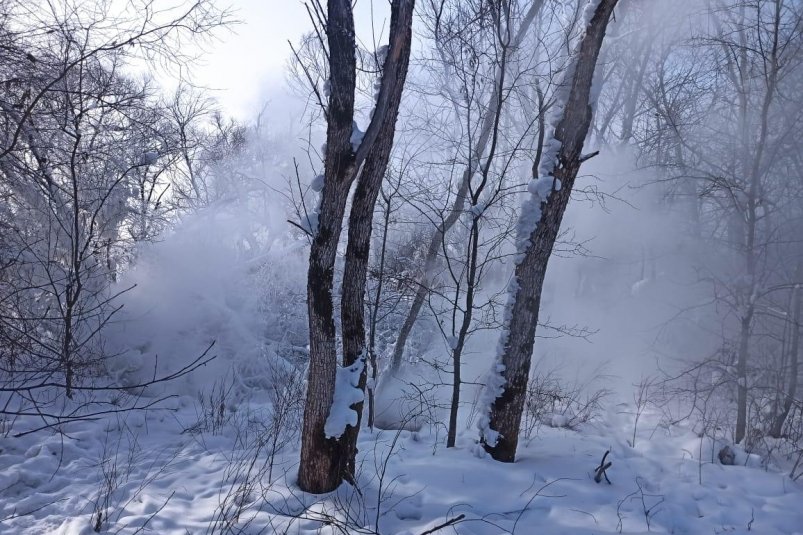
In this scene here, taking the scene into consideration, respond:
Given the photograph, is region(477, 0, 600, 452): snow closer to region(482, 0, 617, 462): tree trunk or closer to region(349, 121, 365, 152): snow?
region(482, 0, 617, 462): tree trunk

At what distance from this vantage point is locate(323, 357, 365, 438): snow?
3592 mm

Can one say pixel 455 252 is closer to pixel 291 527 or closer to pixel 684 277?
pixel 684 277

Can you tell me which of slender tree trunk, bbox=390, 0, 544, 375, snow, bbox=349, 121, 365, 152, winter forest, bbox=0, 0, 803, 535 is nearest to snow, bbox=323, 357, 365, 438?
winter forest, bbox=0, 0, 803, 535

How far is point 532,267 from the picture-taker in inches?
172

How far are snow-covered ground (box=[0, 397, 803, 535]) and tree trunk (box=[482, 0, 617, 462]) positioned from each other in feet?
1.10

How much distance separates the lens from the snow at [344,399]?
3.59 m

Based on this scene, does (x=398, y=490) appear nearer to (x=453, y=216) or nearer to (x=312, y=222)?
(x=312, y=222)

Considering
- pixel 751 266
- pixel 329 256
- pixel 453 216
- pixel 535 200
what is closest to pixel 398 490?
pixel 329 256

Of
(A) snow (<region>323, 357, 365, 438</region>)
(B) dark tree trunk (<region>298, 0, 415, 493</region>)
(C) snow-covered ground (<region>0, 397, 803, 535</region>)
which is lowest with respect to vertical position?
(C) snow-covered ground (<region>0, 397, 803, 535</region>)

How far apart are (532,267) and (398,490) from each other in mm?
2372

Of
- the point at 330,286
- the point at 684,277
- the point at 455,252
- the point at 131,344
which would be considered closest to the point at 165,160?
the point at 131,344

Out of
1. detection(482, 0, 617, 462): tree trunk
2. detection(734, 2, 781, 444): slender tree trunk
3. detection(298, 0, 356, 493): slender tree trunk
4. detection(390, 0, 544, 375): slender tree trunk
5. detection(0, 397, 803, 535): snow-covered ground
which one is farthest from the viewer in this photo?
detection(390, 0, 544, 375): slender tree trunk

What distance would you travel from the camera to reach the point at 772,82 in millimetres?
5633

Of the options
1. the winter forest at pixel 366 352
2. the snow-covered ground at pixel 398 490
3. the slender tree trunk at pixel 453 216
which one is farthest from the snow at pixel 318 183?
the slender tree trunk at pixel 453 216
